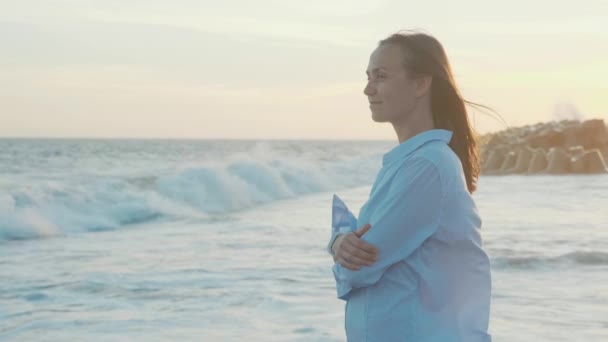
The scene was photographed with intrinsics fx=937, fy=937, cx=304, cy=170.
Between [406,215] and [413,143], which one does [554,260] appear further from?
[406,215]

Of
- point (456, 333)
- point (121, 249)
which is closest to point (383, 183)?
point (456, 333)

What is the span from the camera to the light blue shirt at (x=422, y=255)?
242 cm

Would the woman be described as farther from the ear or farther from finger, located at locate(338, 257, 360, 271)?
the ear

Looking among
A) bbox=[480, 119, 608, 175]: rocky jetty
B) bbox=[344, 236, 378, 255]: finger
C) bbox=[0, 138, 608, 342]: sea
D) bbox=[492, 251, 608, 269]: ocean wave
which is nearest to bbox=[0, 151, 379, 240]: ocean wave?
bbox=[0, 138, 608, 342]: sea

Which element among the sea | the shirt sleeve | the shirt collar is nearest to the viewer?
the shirt sleeve

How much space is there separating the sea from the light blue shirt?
3.79m

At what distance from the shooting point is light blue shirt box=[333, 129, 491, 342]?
2416 mm

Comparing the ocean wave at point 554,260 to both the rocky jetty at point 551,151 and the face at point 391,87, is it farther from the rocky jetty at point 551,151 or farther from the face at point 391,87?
the rocky jetty at point 551,151

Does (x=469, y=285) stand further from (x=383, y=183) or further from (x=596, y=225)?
(x=596, y=225)

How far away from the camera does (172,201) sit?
67.4ft

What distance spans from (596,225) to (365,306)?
→ 11.0 m

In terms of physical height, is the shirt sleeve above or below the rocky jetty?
above

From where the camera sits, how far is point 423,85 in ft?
8.77

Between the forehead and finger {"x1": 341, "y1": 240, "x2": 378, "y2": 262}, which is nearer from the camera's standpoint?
finger {"x1": 341, "y1": 240, "x2": 378, "y2": 262}
